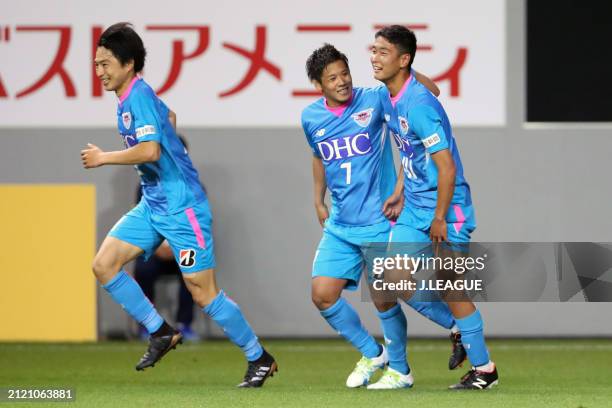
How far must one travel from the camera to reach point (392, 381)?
21.0 ft

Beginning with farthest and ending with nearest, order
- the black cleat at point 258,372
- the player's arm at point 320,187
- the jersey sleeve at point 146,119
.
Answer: the player's arm at point 320,187 → the black cleat at point 258,372 → the jersey sleeve at point 146,119

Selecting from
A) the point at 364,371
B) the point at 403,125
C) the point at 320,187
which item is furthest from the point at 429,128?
the point at 364,371

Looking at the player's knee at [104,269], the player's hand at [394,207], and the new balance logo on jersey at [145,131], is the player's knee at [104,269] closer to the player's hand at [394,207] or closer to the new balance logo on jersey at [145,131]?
the new balance logo on jersey at [145,131]

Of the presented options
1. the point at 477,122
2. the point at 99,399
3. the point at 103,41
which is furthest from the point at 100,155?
the point at 477,122

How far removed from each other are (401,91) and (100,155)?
57.6 inches

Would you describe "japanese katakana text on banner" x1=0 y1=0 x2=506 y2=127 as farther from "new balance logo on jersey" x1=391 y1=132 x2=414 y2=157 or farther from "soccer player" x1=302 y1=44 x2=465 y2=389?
"new balance logo on jersey" x1=391 y1=132 x2=414 y2=157

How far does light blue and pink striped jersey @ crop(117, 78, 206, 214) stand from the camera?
6.34m

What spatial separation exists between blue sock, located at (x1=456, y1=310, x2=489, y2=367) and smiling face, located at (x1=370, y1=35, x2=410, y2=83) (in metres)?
1.21

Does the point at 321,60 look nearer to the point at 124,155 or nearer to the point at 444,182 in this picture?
the point at 444,182

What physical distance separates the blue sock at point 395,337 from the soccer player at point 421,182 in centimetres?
30

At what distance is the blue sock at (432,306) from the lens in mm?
6434

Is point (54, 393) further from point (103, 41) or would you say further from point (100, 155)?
point (103, 41)

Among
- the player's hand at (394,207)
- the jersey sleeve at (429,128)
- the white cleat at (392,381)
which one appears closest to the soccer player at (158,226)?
the white cleat at (392,381)

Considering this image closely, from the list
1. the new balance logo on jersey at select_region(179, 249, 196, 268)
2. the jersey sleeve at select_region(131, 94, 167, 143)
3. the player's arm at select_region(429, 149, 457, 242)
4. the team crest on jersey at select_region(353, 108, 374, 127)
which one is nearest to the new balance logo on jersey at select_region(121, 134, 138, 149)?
the jersey sleeve at select_region(131, 94, 167, 143)
